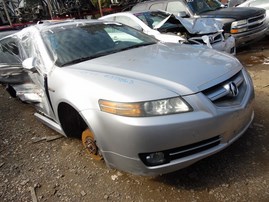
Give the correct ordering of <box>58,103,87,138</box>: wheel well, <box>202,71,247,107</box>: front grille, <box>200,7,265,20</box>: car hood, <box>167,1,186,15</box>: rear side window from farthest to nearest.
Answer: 1. <box>167,1,186,15</box>: rear side window
2. <box>200,7,265,20</box>: car hood
3. <box>58,103,87,138</box>: wheel well
4. <box>202,71,247,107</box>: front grille

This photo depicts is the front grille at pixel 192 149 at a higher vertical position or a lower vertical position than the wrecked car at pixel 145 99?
lower

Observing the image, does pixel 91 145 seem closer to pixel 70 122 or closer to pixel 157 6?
pixel 70 122

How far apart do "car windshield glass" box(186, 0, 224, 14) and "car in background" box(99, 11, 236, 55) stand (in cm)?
106

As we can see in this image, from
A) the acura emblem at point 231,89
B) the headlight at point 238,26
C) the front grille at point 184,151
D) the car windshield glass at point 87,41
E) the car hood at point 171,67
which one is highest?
the car windshield glass at point 87,41

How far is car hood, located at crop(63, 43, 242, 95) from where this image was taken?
2.35 m

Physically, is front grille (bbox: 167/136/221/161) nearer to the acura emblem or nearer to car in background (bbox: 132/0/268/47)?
the acura emblem

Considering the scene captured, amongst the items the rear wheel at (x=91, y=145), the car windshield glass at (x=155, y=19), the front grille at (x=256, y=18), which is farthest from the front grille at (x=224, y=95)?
the front grille at (x=256, y=18)

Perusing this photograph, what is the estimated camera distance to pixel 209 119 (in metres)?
2.21

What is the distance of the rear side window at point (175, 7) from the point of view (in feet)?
24.9

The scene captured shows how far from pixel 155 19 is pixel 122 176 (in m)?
4.78

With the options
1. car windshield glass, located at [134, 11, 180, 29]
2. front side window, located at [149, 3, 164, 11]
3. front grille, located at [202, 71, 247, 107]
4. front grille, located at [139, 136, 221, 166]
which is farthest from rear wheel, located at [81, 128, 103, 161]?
front side window, located at [149, 3, 164, 11]

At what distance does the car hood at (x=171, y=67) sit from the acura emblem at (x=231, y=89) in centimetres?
7

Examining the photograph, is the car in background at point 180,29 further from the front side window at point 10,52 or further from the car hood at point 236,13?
the front side window at point 10,52

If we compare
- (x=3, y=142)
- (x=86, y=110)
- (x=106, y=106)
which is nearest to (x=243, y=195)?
(x=106, y=106)
